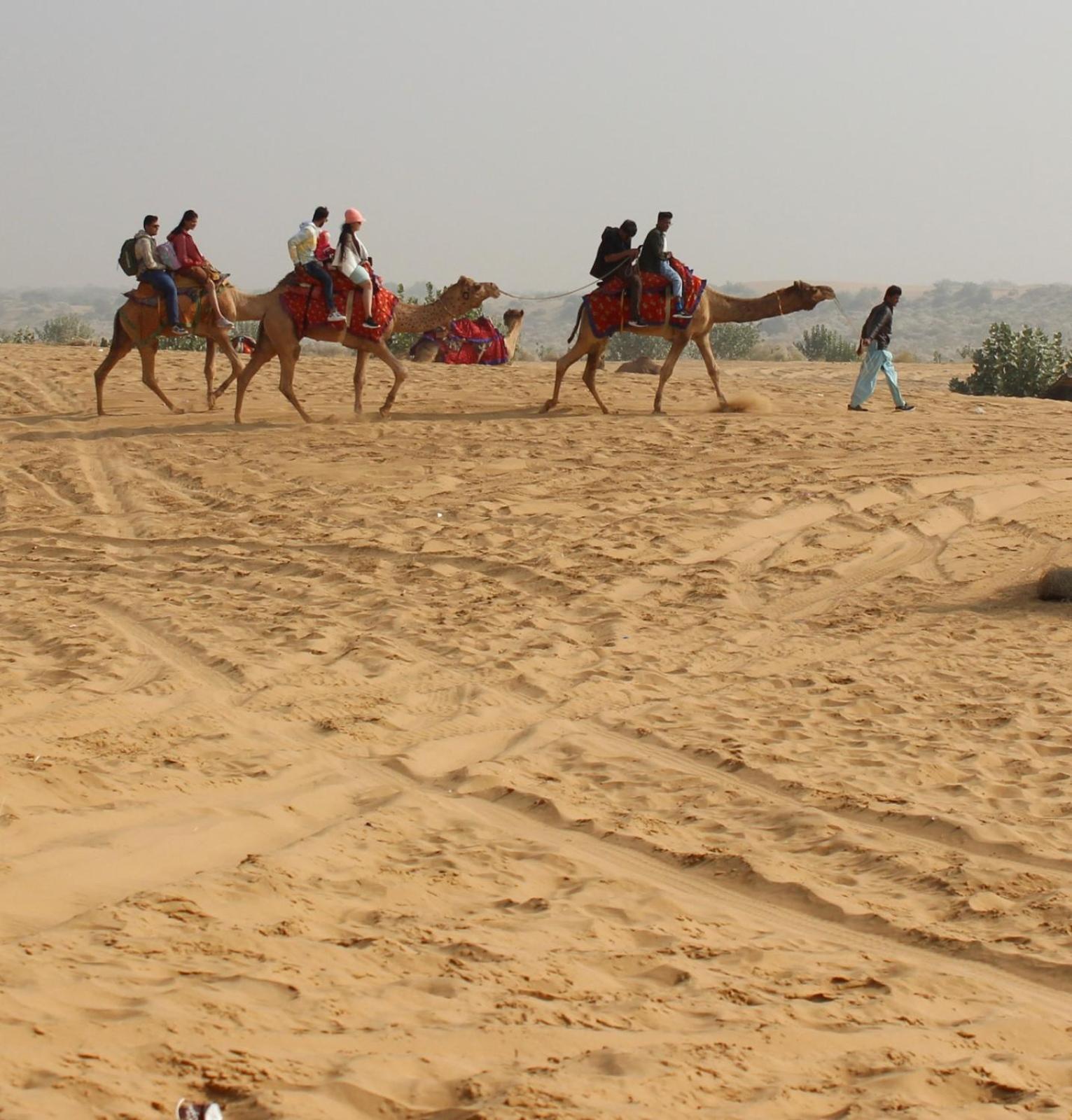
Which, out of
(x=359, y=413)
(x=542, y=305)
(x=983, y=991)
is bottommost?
(x=983, y=991)

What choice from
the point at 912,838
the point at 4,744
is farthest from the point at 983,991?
the point at 4,744

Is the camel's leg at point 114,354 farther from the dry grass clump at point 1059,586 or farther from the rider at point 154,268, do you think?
the dry grass clump at point 1059,586

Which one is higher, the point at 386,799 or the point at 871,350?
the point at 871,350

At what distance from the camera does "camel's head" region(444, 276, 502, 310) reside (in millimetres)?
17016

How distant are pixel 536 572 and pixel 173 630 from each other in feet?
8.62

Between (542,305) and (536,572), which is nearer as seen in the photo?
(536,572)

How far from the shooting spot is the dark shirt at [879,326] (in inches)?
719

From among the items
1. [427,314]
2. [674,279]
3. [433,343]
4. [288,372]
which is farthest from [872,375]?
[433,343]

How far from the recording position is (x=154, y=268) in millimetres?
16781

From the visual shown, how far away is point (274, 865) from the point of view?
535 cm

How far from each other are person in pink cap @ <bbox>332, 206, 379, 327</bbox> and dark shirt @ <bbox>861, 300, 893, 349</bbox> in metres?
5.81

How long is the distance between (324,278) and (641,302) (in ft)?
11.3

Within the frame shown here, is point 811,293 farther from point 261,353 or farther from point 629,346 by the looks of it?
point 629,346

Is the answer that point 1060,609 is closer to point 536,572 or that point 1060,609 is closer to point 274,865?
point 536,572
